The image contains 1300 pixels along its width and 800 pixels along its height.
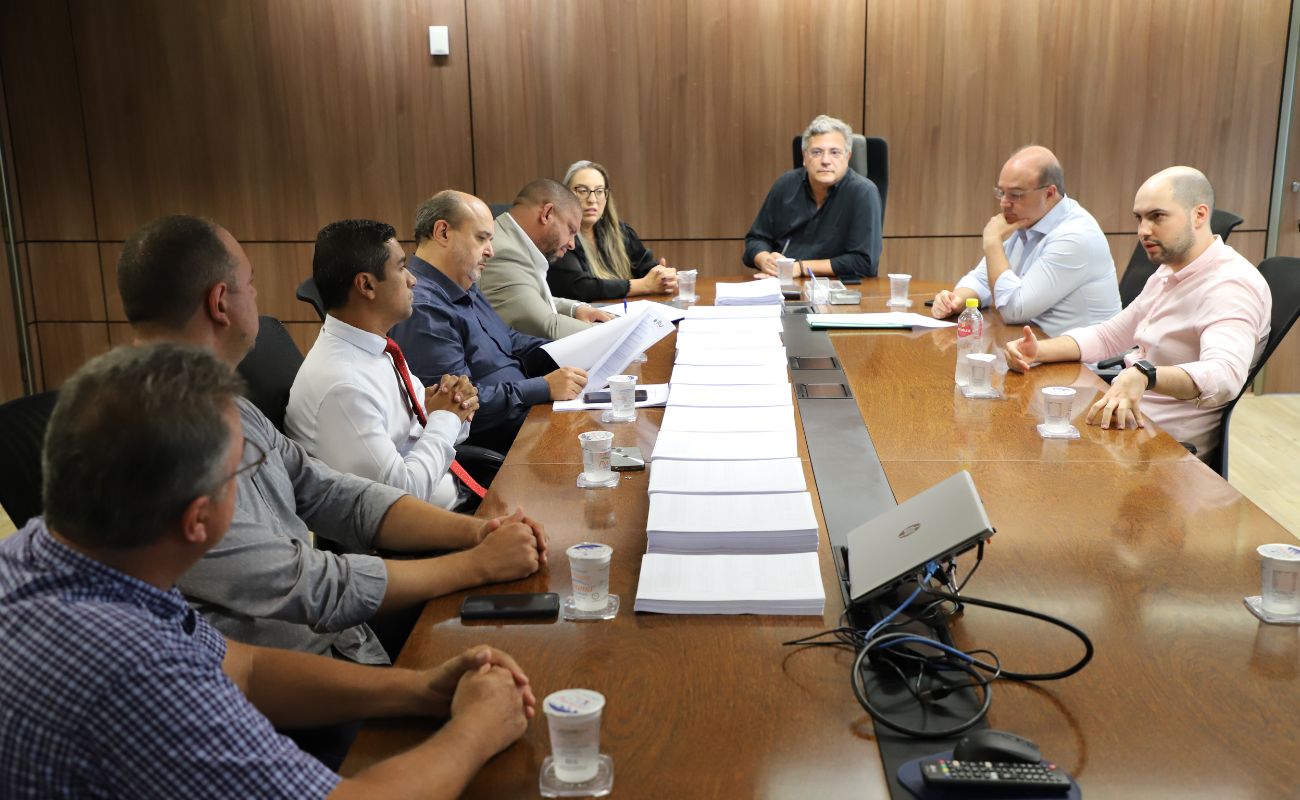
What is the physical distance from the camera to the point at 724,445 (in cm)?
211

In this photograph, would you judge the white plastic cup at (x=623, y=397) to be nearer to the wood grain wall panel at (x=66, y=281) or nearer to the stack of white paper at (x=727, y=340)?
the stack of white paper at (x=727, y=340)

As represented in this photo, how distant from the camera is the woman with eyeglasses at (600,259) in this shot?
4.38 metres

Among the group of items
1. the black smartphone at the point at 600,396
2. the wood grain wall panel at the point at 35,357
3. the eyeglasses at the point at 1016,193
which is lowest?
the wood grain wall panel at the point at 35,357

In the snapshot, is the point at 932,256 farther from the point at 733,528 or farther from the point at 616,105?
the point at 733,528

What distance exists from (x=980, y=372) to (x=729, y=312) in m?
1.26

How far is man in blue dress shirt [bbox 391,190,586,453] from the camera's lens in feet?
9.22

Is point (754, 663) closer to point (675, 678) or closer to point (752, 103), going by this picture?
point (675, 678)

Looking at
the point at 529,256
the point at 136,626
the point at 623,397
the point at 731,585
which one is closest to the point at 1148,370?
the point at 623,397

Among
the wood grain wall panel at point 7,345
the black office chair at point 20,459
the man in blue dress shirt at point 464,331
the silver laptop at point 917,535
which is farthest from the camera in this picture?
the wood grain wall panel at point 7,345

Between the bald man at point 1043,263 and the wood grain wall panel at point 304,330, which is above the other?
the bald man at point 1043,263

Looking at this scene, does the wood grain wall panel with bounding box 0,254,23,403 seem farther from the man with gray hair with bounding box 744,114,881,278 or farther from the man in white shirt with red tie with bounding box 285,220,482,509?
the man in white shirt with red tie with bounding box 285,220,482,509

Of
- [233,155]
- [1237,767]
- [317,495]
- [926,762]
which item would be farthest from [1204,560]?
[233,155]

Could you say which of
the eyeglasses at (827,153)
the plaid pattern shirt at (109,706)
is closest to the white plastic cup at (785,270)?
the eyeglasses at (827,153)

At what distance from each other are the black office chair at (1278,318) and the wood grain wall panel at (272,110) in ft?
13.3
